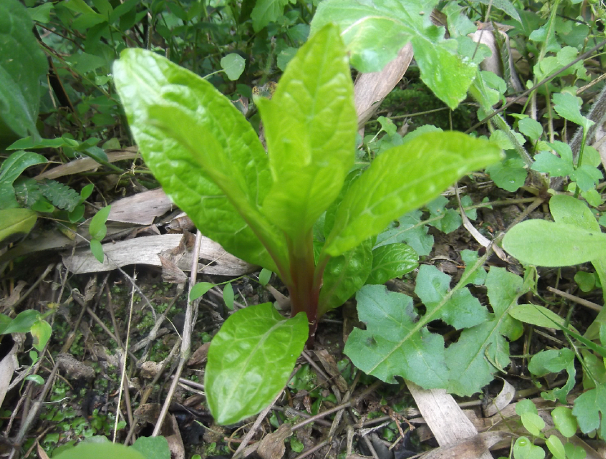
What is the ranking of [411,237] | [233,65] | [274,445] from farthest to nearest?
1. [233,65]
2. [411,237]
3. [274,445]

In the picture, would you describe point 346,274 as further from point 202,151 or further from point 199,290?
point 202,151

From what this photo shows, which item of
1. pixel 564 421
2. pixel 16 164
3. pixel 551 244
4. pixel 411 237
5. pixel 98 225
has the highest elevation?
pixel 16 164

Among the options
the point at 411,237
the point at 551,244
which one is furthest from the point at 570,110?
the point at 411,237

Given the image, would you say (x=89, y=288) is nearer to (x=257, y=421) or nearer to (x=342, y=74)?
(x=257, y=421)

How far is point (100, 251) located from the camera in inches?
56.0

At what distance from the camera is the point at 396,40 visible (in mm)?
1075

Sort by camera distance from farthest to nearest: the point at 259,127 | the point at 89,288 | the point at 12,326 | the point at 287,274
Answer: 1. the point at 259,127
2. the point at 89,288
3. the point at 12,326
4. the point at 287,274

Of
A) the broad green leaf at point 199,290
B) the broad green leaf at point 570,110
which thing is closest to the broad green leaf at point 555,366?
the broad green leaf at point 570,110

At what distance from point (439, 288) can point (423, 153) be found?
68 centimetres

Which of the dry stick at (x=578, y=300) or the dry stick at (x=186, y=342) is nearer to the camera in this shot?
the dry stick at (x=186, y=342)

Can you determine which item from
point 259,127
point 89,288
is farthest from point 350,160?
point 89,288

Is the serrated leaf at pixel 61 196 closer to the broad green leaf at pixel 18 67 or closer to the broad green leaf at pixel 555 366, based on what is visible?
the broad green leaf at pixel 18 67

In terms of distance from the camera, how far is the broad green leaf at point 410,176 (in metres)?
0.68

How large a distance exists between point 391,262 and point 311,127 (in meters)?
0.57
